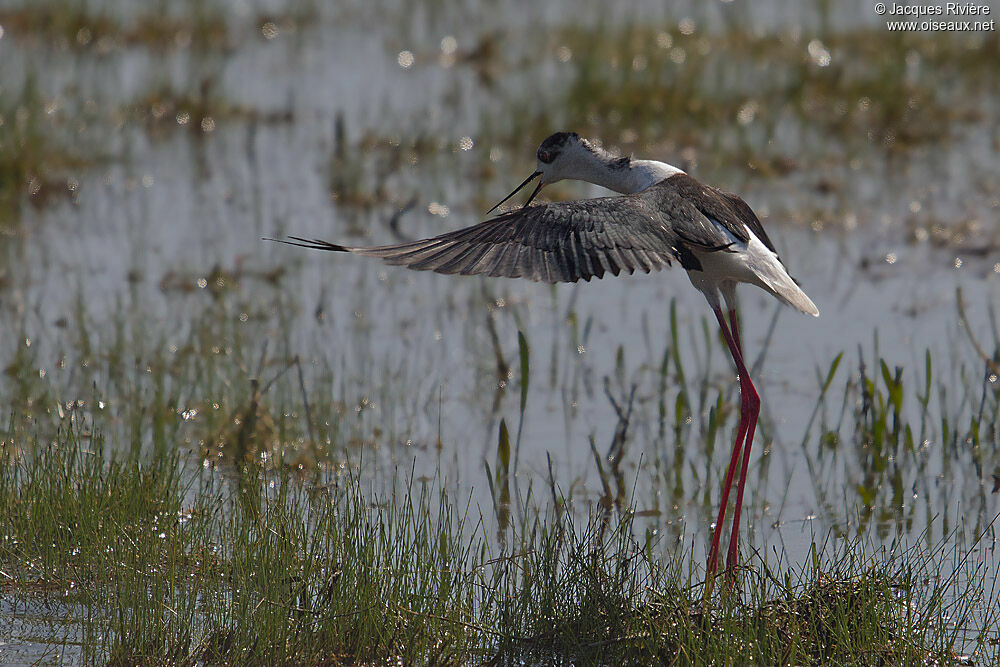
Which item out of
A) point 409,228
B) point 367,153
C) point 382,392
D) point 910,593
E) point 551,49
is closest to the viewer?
point 910,593

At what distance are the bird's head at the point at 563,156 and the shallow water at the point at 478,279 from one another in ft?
3.29

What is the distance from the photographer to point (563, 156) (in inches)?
193

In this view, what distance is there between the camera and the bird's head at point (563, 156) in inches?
190

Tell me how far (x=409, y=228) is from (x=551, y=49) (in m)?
3.74

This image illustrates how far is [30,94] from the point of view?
8.63 meters

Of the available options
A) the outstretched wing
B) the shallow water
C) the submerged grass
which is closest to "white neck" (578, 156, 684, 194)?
the outstretched wing

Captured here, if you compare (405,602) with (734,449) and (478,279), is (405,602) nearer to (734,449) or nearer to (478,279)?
(734,449)

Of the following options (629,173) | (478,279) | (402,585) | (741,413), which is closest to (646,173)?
(629,173)

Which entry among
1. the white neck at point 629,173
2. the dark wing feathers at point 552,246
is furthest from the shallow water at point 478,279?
the white neck at point 629,173

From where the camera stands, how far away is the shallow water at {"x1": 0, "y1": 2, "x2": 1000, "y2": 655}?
16.6 feet

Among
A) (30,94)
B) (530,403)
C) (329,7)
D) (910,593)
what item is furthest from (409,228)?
(329,7)

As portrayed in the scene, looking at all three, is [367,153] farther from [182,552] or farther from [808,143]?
[182,552]

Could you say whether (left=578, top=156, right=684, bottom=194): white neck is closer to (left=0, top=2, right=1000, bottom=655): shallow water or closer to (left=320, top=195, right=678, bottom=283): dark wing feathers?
(left=320, top=195, right=678, bottom=283): dark wing feathers

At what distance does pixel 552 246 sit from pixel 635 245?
0.23 m
